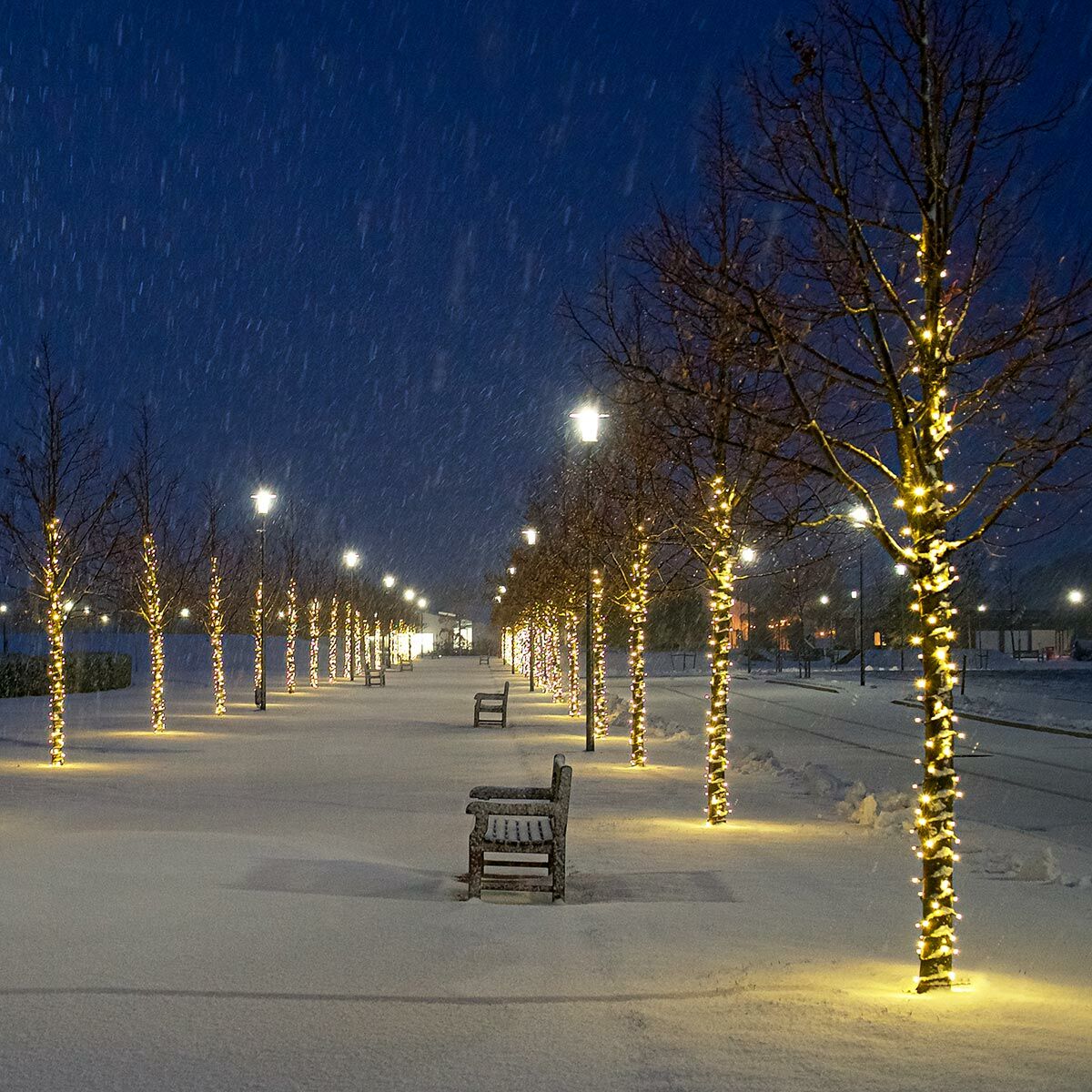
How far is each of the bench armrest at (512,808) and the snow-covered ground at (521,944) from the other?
662 mm

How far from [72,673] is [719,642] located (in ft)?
129

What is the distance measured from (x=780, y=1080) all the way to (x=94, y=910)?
5.36 metres

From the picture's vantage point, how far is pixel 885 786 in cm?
1919

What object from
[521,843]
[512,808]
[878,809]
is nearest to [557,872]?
[521,843]

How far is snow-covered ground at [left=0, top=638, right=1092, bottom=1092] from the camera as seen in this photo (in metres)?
5.90

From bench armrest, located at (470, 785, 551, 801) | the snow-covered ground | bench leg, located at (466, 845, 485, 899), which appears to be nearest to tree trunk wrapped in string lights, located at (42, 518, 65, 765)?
the snow-covered ground

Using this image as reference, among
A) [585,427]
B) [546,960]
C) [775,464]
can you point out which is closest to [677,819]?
[775,464]

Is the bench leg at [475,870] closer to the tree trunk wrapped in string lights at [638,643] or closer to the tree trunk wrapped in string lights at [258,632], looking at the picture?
the tree trunk wrapped in string lights at [638,643]

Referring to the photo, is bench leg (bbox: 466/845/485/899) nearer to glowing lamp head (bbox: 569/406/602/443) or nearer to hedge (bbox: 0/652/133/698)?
glowing lamp head (bbox: 569/406/602/443)

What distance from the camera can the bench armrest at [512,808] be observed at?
10625 millimetres

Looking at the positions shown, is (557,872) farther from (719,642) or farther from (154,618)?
(154,618)

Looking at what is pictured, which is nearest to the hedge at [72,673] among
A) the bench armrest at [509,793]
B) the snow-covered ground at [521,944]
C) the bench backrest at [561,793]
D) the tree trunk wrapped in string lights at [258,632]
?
the tree trunk wrapped in string lights at [258,632]

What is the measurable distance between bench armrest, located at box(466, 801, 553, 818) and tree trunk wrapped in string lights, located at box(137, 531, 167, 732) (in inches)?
810

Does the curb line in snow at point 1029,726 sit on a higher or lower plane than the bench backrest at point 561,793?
lower
